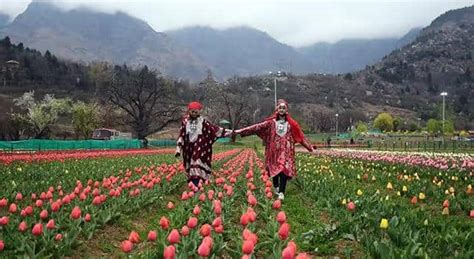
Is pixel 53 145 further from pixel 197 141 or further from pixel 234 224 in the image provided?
pixel 234 224

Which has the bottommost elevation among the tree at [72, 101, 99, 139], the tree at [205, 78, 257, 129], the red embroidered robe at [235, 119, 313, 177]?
the red embroidered robe at [235, 119, 313, 177]

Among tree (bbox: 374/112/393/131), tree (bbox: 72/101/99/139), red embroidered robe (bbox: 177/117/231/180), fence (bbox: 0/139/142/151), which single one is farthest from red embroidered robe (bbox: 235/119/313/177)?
tree (bbox: 374/112/393/131)

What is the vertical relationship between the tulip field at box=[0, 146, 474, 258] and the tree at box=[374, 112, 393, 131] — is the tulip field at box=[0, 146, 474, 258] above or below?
below

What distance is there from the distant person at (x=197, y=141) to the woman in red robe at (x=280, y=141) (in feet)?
2.02

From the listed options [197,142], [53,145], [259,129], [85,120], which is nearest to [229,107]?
[85,120]

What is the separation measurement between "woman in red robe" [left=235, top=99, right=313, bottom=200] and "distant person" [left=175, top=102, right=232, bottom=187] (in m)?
0.62

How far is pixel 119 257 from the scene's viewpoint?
20.5 feet

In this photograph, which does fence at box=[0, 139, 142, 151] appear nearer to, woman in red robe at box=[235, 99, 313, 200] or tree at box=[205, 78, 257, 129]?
woman in red robe at box=[235, 99, 313, 200]

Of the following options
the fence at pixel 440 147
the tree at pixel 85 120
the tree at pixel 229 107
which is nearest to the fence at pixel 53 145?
the tree at pixel 85 120

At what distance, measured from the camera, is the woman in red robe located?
35.5ft

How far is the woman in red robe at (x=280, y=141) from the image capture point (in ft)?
35.5

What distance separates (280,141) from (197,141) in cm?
176

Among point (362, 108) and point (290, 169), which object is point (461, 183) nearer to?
point (290, 169)

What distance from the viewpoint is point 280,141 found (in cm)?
1097
